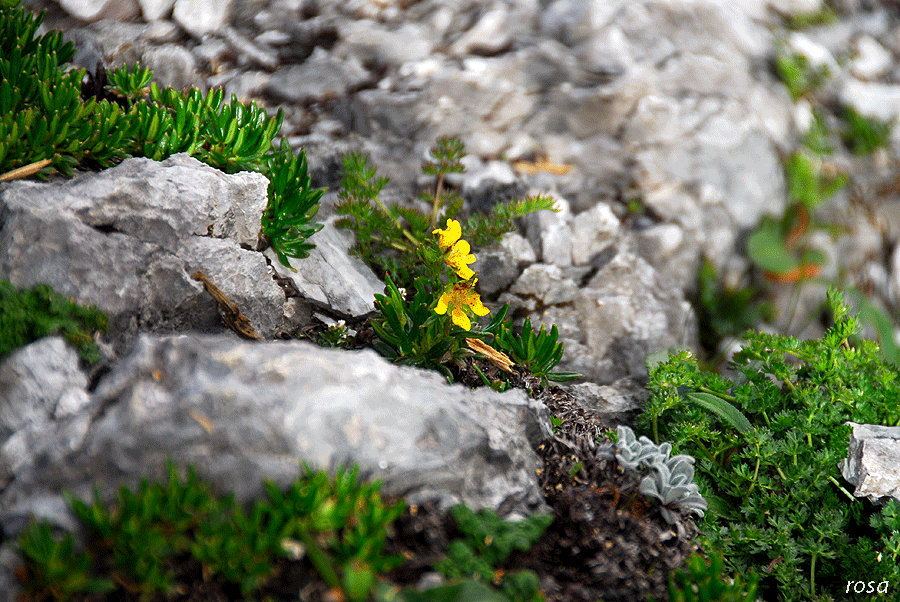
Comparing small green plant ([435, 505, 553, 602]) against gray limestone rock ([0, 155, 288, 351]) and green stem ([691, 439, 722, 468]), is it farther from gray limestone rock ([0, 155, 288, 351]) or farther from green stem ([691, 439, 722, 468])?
gray limestone rock ([0, 155, 288, 351])

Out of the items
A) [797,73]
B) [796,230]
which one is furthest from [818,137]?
[796,230]

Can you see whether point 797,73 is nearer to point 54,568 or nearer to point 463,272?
point 463,272

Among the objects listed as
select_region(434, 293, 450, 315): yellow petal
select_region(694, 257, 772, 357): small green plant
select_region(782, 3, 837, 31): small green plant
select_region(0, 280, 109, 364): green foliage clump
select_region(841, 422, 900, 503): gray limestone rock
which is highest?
select_region(782, 3, 837, 31): small green plant

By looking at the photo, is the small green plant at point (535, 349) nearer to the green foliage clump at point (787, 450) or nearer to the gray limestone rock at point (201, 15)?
the green foliage clump at point (787, 450)

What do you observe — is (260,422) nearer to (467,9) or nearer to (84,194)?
(84,194)

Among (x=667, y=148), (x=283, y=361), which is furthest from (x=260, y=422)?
(x=667, y=148)

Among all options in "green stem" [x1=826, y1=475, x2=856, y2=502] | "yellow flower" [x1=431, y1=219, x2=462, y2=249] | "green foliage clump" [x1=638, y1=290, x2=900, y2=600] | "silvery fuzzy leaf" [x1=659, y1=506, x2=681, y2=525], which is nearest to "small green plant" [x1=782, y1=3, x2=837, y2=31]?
"green foliage clump" [x1=638, y1=290, x2=900, y2=600]
